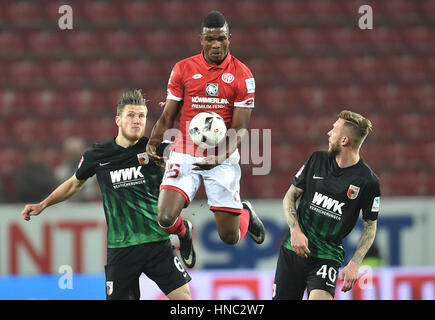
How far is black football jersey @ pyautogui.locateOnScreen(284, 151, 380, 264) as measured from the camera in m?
5.48

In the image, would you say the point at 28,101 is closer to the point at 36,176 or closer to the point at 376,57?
the point at 36,176

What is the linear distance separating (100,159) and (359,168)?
1.91 meters

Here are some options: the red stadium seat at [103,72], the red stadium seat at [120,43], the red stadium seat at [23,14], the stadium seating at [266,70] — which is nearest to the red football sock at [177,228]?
the stadium seating at [266,70]

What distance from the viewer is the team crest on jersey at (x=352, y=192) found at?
548cm

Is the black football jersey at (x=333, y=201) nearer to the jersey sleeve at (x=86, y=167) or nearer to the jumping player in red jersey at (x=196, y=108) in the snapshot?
the jumping player in red jersey at (x=196, y=108)

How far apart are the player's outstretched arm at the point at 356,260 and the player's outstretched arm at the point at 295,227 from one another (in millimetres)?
298

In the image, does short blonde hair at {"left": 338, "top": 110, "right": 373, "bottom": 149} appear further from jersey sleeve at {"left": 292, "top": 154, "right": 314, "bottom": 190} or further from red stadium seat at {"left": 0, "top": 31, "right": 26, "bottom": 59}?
red stadium seat at {"left": 0, "top": 31, "right": 26, "bottom": 59}

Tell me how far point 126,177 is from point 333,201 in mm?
1520

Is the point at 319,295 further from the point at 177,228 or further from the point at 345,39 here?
the point at 345,39

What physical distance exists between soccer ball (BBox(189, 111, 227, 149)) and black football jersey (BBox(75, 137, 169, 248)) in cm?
33

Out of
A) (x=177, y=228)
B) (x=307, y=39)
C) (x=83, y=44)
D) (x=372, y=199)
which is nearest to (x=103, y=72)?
(x=83, y=44)

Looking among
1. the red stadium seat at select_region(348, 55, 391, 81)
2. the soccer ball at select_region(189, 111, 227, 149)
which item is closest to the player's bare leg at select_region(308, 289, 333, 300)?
the soccer ball at select_region(189, 111, 227, 149)

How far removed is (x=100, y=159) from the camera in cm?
580
